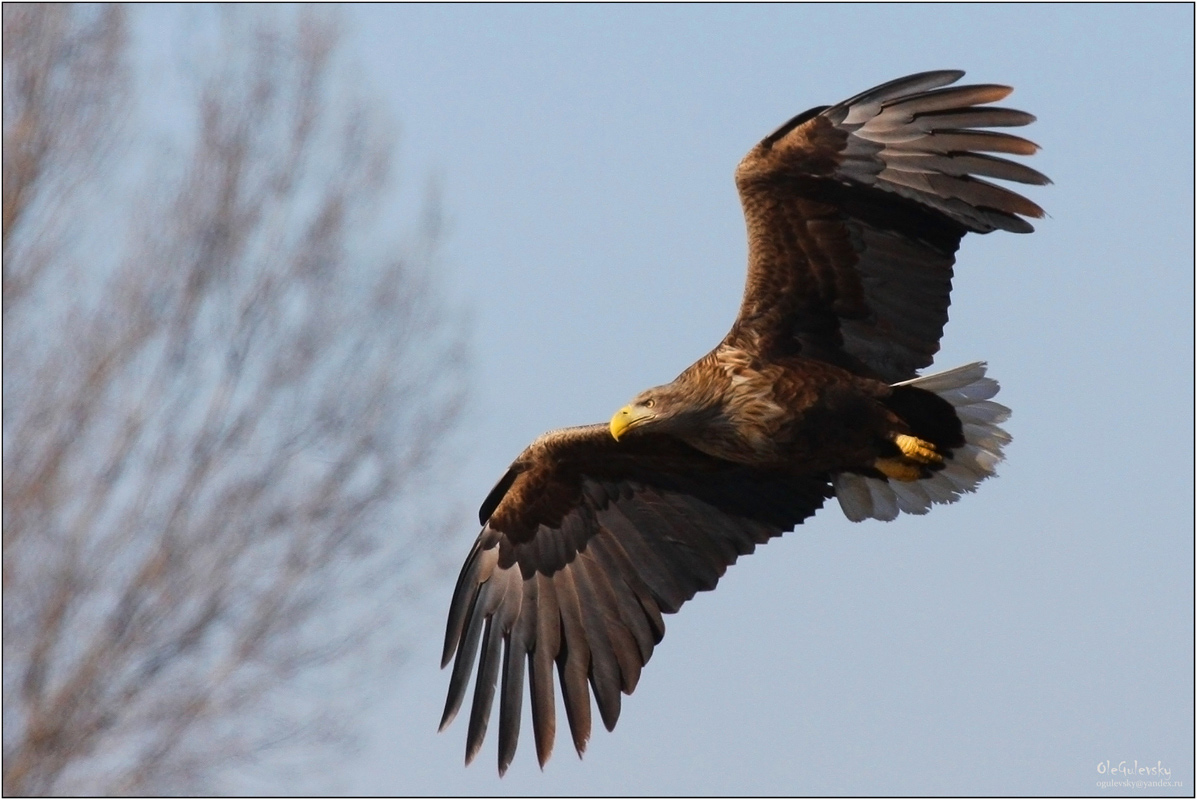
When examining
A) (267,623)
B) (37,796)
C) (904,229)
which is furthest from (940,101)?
(37,796)

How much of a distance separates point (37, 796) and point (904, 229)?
15.4 feet

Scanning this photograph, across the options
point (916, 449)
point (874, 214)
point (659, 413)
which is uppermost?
point (874, 214)

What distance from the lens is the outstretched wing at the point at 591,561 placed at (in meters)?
7.96

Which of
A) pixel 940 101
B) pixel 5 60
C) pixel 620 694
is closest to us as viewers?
pixel 940 101

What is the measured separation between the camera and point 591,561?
8.27 metres

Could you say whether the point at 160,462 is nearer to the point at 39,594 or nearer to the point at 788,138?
the point at 39,594

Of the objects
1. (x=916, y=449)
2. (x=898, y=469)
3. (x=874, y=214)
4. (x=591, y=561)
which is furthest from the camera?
(x=591, y=561)

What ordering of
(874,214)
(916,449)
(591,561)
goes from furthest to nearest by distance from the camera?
(591,561) < (916,449) < (874,214)

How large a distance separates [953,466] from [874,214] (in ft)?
3.41

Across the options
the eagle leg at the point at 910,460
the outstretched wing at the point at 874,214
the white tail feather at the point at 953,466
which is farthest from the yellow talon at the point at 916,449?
the outstretched wing at the point at 874,214

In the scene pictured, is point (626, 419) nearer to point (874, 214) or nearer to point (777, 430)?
point (777, 430)

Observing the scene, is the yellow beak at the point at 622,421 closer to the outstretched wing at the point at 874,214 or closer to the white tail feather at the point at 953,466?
the outstretched wing at the point at 874,214

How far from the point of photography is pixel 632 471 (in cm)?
816

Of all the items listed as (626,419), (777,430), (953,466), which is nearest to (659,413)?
(626,419)
